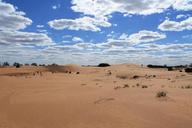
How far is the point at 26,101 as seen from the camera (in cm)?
1172

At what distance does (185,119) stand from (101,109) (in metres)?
2.71

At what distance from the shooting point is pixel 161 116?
9.00 m

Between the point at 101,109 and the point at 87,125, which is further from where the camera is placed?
the point at 101,109

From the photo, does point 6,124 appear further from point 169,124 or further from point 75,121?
point 169,124

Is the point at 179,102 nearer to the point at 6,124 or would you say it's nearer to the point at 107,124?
the point at 107,124

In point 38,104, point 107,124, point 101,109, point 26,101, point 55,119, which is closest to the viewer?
point 107,124

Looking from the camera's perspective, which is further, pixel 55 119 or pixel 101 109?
pixel 101 109

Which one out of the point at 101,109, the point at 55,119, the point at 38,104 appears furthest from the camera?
the point at 38,104

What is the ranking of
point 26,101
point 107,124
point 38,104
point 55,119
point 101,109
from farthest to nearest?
point 26,101 < point 38,104 < point 101,109 < point 55,119 < point 107,124

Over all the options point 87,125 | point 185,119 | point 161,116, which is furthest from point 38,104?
point 185,119

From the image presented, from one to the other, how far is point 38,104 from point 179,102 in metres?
5.24

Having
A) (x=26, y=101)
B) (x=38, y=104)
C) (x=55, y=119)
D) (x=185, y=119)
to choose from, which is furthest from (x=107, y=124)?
(x=26, y=101)

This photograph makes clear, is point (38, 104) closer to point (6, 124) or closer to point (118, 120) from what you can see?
point (6, 124)

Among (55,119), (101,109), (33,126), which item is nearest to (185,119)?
(101,109)
